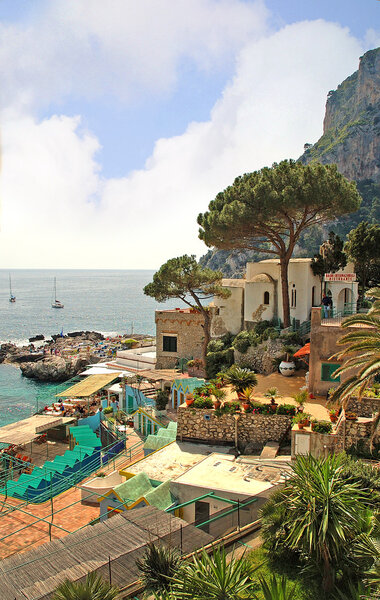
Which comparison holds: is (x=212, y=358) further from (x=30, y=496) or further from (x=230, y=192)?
(x=30, y=496)

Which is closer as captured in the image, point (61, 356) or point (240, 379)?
point (240, 379)

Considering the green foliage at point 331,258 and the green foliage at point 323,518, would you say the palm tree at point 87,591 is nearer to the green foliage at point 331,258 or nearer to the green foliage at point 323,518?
the green foliage at point 323,518

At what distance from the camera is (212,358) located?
32219 millimetres

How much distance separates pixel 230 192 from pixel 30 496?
70.7ft

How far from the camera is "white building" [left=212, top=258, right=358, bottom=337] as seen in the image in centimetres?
2544

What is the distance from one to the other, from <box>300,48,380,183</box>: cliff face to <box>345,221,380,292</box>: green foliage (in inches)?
3985

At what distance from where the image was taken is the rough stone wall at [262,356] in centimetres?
2667

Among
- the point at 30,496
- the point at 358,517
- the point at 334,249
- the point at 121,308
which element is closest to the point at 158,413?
the point at 30,496

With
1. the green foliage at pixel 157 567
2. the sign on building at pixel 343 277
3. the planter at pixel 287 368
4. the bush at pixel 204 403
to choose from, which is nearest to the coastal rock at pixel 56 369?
the planter at pixel 287 368

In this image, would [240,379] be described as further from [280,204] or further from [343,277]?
[280,204]

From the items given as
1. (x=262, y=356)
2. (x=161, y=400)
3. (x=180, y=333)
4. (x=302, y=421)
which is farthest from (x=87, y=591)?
(x=180, y=333)

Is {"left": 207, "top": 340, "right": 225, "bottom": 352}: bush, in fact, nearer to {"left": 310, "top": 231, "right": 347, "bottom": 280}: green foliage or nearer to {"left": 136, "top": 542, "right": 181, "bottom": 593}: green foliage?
{"left": 310, "top": 231, "right": 347, "bottom": 280}: green foliage

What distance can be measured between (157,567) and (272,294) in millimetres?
24681

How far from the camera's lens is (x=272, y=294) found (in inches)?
1239
